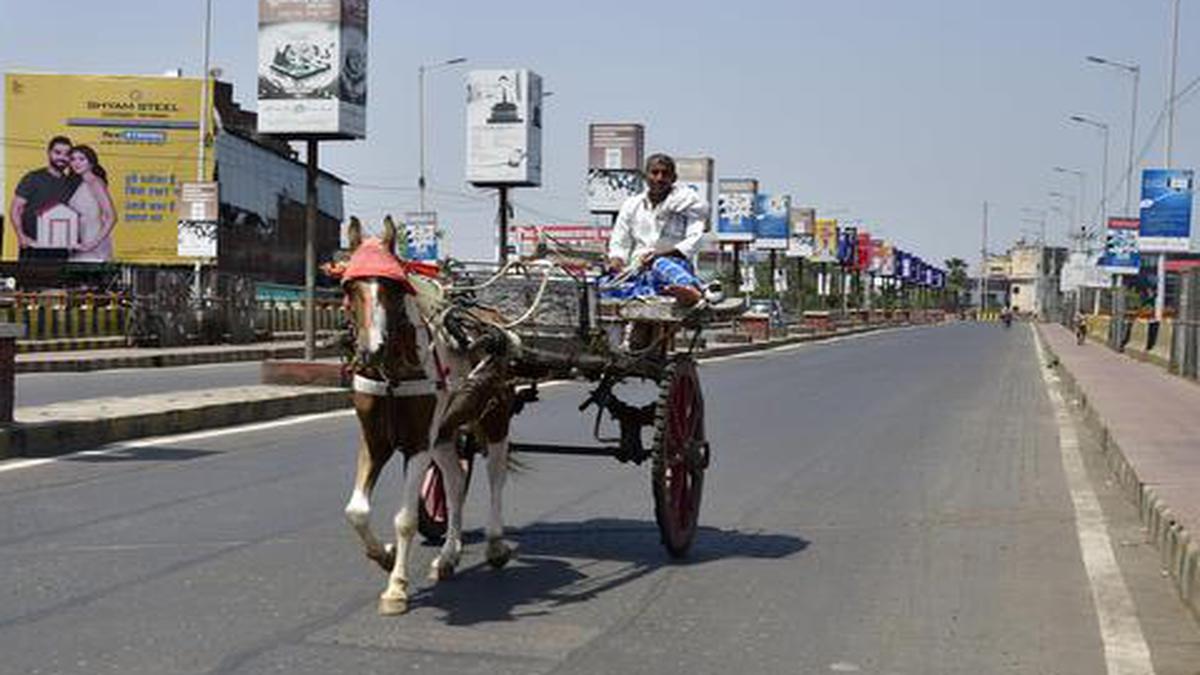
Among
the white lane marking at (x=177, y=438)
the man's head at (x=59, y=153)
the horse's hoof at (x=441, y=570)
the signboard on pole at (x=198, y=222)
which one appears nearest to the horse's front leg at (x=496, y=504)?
the horse's hoof at (x=441, y=570)

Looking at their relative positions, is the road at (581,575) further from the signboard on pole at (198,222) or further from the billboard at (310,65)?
the signboard on pole at (198,222)

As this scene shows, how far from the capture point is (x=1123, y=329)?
4609 centimetres

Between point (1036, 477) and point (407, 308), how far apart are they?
824 cm

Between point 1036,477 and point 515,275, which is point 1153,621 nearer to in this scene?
point 515,275

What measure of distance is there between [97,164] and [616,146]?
122ft

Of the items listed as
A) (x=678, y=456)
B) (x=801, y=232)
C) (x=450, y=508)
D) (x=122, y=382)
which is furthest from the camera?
(x=801, y=232)

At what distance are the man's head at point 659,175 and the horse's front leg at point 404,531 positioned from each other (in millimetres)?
2720

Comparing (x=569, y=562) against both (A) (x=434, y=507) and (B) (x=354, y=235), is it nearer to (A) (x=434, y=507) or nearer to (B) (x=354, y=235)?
(A) (x=434, y=507)

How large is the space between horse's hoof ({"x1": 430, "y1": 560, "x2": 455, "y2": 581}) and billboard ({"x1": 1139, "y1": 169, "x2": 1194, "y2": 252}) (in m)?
34.9

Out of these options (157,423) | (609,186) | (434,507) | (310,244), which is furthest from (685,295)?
(609,186)

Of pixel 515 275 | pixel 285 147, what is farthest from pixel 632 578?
pixel 285 147

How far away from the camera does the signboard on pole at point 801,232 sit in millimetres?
70125

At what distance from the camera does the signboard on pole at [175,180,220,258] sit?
1353 inches

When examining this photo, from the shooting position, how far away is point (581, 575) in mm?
7418
